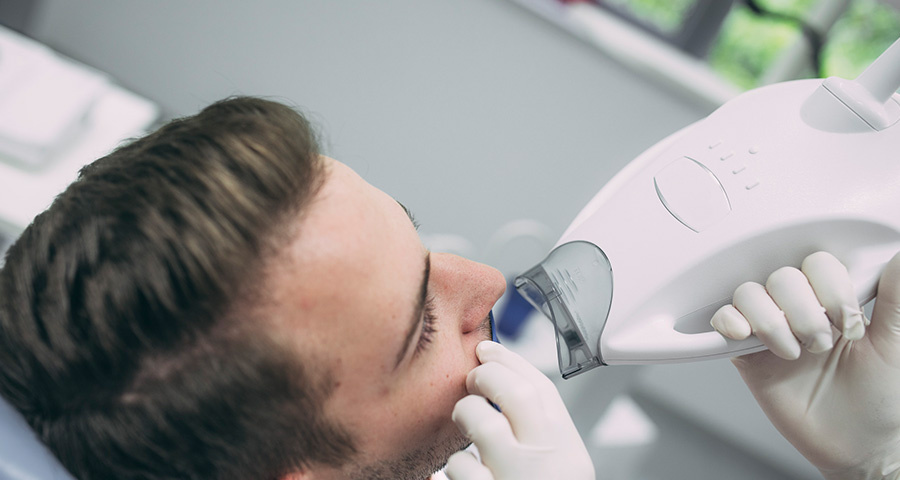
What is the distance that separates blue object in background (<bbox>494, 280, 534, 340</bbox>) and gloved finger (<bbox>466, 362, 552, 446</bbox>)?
0.78 meters

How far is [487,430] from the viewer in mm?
689

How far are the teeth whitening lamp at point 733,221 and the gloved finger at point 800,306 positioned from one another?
0.9 inches

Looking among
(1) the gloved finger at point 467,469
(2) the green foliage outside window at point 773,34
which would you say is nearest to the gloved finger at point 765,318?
(1) the gloved finger at point 467,469

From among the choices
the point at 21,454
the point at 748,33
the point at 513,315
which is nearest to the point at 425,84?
the point at 513,315

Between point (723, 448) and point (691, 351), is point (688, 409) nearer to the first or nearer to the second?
point (723, 448)

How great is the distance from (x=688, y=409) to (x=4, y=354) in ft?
6.54

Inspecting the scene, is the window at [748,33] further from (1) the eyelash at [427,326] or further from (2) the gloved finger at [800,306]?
(1) the eyelash at [427,326]

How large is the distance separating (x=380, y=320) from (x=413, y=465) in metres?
0.25

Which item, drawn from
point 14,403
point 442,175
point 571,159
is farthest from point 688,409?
point 14,403

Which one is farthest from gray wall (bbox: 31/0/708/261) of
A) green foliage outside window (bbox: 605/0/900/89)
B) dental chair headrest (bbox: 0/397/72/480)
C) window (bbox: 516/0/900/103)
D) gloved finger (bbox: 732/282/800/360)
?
dental chair headrest (bbox: 0/397/72/480)

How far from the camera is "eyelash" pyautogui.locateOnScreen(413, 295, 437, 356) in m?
0.73

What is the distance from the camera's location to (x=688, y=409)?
204 centimetres

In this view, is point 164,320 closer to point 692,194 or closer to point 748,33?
point 692,194

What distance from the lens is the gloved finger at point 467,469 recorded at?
68 cm
